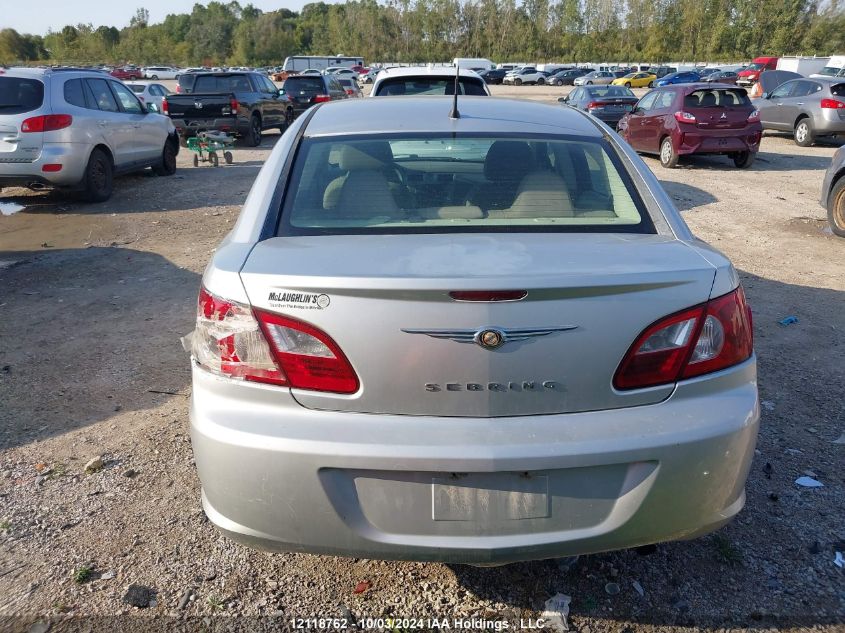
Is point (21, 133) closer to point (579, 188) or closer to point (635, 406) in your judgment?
point (579, 188)

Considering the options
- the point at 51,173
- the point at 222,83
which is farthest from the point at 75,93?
the point at 222,83

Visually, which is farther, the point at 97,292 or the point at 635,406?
the point at 97,292

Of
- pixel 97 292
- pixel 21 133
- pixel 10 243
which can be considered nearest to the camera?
pixel 97 292

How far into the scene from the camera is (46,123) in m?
9.68

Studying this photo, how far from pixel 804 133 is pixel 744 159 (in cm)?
503

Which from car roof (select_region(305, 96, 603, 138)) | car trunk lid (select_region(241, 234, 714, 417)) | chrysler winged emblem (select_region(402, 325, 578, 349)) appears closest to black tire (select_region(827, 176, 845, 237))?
car roof (select_region(305, 96, 603, 138))

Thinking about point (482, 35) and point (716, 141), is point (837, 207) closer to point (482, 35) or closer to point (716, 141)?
point (716, 141)

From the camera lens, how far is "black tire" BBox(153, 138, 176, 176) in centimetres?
1317

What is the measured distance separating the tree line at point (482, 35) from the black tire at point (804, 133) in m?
67.6

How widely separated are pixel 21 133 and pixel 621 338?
382 inches

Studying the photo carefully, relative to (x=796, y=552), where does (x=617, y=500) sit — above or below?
above

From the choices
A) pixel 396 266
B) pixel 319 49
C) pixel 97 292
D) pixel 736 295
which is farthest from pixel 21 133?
pixel 319 49

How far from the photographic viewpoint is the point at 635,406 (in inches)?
88.8

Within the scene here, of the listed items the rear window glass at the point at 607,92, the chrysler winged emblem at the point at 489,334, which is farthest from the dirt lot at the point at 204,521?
the rear window glass at the point at 607,92
